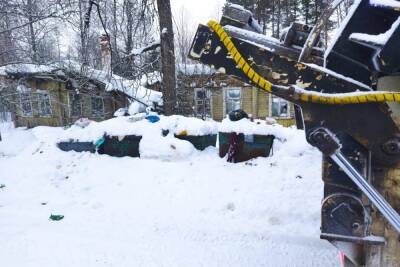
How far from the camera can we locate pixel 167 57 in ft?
39.0

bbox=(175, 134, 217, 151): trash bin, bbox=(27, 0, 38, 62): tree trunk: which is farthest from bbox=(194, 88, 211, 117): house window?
bbox=(175, 134, 217, 151): trash bin

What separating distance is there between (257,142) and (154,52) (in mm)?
6511

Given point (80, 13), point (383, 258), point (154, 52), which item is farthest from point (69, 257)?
point (154, 52)

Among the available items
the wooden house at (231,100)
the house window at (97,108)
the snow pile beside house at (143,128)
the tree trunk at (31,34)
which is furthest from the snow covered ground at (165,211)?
the house window at (97,108)

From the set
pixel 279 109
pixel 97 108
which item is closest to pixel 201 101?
pixel 279 109

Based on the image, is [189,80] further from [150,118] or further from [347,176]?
[347,176]

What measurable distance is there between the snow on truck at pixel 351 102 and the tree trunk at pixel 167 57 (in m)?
9.80

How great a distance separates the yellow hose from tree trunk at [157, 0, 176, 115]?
9760mm

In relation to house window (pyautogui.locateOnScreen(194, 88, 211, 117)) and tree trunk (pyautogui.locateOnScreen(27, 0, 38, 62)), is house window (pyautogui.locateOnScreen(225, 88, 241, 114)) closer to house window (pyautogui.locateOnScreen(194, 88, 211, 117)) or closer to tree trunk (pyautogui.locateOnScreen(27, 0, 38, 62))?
house window (pyautogui.locateOnScreen(194, 88, 211, 117))

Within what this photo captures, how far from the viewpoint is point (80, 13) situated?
23.4 ft

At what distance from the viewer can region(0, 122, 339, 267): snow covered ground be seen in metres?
3.89

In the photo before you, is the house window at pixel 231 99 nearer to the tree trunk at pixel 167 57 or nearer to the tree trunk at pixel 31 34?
the tree trunk at pixel 167 57

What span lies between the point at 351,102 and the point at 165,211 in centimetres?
383

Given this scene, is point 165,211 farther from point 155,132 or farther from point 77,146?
point 77,146
